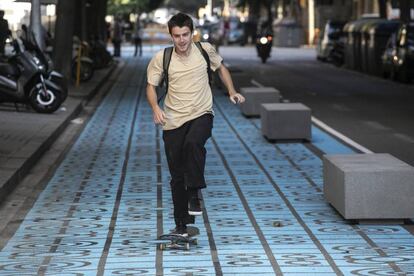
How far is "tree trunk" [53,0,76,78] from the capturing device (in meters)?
30.1

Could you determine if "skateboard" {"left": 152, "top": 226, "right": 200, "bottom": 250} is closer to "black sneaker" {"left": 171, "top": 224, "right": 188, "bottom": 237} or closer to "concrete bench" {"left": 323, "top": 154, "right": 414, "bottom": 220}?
"black sneaker" {"left": 171, "top": 224, "right": 188, "bottom": 237}

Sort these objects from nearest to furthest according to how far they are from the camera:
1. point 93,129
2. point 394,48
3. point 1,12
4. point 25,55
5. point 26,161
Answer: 1. point 26,161
2. point 1,12
3. point 93,129
4. point 25,55
5. point 394,48

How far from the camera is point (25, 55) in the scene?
76.5 ft

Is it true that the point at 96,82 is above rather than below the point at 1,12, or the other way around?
below

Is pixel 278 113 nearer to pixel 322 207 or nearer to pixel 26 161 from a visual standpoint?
pixel 26 161

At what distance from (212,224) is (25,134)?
807cm

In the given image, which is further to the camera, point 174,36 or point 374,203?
point 374,203

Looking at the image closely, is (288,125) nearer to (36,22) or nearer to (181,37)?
(36,22)

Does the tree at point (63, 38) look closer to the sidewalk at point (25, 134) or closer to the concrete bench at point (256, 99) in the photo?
the sidewalk at point (25, 134)

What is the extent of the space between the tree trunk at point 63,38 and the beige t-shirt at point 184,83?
20276 millimetres

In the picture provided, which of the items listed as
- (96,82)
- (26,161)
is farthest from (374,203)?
(96,82)

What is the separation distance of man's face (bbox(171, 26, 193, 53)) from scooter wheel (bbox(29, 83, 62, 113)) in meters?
13.4

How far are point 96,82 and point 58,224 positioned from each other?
23.6 metres

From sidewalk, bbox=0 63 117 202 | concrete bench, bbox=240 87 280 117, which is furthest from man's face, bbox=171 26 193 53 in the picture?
concrete bench, bbox=240 87 280 117
